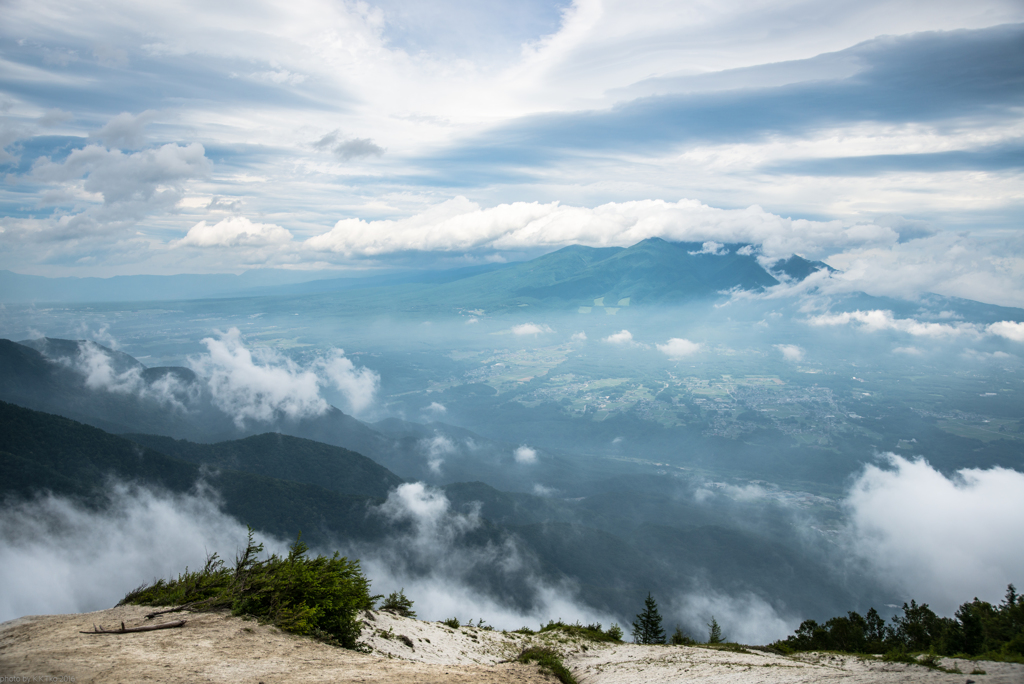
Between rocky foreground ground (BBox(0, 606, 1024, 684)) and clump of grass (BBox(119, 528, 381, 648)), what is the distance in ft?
1.83

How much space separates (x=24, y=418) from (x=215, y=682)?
7323 inches

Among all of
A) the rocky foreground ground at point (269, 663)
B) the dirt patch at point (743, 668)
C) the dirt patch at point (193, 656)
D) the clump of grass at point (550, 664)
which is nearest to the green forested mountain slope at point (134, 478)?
the dirt patch at point (743, 668)

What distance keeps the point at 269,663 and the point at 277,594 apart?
289 centimetres

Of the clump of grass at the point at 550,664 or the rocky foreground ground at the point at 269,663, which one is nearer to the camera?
the rocky foreground ground at the point at 269,663

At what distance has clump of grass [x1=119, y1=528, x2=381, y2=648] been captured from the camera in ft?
46.1

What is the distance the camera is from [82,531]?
419ft

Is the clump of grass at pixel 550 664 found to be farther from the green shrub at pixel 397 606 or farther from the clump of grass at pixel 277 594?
the green shrub at pixel 397 606

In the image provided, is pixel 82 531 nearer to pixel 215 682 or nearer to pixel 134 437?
pixel 134 437

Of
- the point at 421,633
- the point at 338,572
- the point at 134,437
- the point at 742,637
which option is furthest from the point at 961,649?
the point at 134,437

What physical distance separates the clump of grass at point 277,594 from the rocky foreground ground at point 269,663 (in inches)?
22.0

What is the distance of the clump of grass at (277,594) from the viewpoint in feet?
46.1

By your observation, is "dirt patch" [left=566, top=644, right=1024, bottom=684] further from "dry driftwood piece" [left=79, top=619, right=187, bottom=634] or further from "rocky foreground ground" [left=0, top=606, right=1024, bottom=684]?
"dry driftwood piece" [left=79, top=619, right=187, bottom=634]

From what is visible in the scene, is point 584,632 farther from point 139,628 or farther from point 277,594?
point 139,628

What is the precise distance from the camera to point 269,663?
1168 cm
